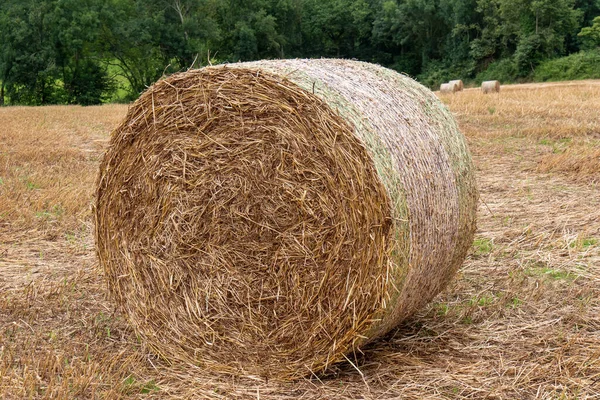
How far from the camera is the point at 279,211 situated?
3883 millimetres

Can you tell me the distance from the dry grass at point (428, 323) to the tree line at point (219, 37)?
106 feet

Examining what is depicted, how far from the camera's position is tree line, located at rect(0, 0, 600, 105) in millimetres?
39062

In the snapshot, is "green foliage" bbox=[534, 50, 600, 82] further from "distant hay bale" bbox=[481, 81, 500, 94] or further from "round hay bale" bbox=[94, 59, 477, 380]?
"round hay bale" bbox=[94, 59, 477, 380]

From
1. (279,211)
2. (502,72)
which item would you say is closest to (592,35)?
(502,72)

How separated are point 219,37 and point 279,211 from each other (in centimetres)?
4304

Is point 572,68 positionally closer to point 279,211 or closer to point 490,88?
point 490,88

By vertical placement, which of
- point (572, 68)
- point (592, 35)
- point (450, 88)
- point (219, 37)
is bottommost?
point (572, 68)

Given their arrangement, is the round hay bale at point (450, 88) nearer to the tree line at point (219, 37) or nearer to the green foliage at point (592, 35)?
the tree line at point (219, 37)

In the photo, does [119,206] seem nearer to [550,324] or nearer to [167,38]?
[550,324]

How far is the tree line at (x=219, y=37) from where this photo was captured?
39062mm

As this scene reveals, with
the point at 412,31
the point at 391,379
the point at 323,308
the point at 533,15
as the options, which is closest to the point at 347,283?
the point at 323,308

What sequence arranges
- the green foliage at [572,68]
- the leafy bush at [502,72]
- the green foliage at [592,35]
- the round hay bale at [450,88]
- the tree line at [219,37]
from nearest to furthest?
the round hay bale at [450,88] → the green foliage at [572,68] → the tree line at [219,37] → the green foliage at [592,35] → the leafy bush at [502,72]

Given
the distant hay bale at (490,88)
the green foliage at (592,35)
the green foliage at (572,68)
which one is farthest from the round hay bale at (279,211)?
the green foliage at (592,35)

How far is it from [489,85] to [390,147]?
19.7 meters
